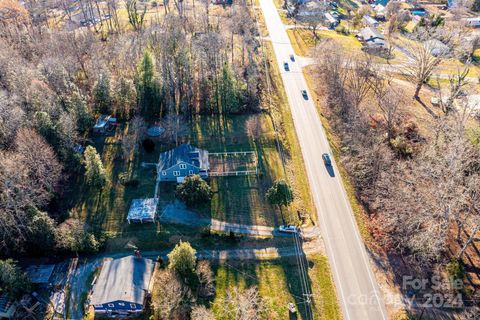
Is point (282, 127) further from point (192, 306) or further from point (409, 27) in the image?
point (409, 27)

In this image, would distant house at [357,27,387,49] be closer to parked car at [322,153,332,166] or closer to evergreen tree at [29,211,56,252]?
parked car at [322,153,332,166]

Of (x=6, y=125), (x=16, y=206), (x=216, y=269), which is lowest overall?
(x=216, y=269)

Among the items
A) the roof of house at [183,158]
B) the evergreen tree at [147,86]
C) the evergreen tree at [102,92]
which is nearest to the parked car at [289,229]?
the roof of house at [183,158]

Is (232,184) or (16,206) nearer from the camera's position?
(16,206)

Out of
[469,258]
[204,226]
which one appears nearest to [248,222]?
[204,226]

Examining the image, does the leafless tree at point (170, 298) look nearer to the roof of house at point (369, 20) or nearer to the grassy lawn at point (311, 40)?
the grassy lawn at point (311, 40)

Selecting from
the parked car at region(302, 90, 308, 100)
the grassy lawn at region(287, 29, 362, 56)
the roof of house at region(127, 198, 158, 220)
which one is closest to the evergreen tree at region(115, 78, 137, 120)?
the roof of house at region(127, 198, 158, 220)

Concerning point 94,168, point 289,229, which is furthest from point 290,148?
point 94,168
